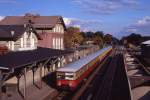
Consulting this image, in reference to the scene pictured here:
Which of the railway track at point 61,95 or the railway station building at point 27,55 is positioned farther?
the railway track at point 61,95

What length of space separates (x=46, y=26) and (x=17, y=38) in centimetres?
2233

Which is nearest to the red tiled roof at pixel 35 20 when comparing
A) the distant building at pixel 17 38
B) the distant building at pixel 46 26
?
the distant building at pixel 46 26

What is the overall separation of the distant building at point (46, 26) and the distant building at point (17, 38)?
47.5 ft

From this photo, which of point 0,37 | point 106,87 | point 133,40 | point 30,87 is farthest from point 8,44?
point 133,40

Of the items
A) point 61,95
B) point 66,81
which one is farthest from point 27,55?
point 61,95

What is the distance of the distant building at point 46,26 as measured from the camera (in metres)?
59.9

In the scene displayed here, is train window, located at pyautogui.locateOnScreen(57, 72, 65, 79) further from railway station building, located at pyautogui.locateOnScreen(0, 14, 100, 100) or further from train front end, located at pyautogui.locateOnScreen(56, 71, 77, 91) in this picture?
railway station building, located at pyautogui.locateOnScreen(0, 14, 100, 100)

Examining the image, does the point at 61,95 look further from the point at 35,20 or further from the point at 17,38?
the point at 35,20

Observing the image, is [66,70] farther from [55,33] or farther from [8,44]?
[55,33]

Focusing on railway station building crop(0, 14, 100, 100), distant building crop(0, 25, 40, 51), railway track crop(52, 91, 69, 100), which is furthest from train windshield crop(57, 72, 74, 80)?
distant building crop(0, 25, 40, 51)

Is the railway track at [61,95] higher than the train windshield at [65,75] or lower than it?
lower

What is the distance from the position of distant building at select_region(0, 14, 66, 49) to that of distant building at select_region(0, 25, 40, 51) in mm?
14466

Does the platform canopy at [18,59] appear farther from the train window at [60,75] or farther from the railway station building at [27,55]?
the train window at [60,75]

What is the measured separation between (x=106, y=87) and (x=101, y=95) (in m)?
4.93
